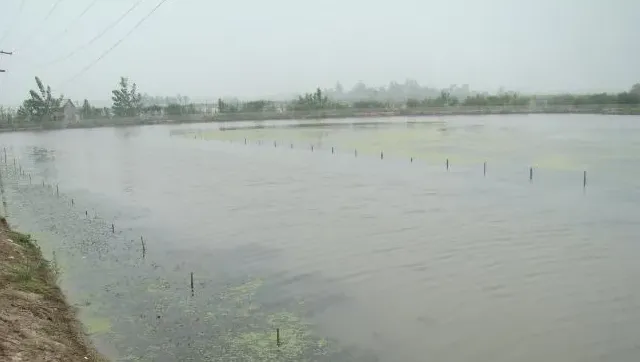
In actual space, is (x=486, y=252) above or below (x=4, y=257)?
below

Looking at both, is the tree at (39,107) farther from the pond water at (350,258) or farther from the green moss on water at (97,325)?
A: the green moss on water at (97,325)

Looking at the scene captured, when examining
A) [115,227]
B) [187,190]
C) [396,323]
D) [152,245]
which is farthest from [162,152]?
[396,323]

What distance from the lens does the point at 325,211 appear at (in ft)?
52.3

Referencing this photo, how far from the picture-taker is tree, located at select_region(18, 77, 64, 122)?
62.9 m

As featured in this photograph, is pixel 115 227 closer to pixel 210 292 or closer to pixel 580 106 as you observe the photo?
pixel 210 292

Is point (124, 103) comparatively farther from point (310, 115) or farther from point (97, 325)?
point (97, 325)

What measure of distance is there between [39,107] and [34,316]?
213 feet

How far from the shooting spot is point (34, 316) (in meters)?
7.03

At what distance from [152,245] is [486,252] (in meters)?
7.75

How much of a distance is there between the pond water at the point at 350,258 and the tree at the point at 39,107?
144 feet

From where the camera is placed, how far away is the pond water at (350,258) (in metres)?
7.77

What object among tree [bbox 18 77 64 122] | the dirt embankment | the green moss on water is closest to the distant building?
tree [bbox 18 77 64 122]

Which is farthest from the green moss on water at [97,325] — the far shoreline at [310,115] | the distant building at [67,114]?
the distant building at [67,114]

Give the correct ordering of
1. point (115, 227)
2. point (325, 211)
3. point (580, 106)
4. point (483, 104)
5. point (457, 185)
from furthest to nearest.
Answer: point (483, 104) < point (580, 106) < point (457, 185) < point (325, 211) < point (115, 227)
